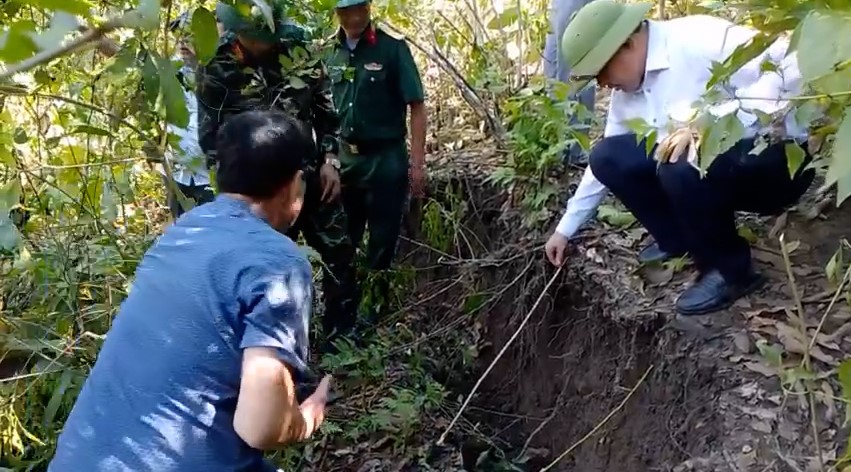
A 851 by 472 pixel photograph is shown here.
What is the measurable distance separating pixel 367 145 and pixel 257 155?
7.85ft

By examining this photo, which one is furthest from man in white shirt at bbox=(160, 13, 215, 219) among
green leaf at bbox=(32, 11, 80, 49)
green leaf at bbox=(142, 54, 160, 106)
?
green leaf at bbox=(32, 11, 80, 49)

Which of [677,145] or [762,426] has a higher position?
[677,145]

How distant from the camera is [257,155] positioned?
2.04 metres

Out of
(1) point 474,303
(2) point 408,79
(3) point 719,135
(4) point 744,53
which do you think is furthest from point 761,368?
(2) point 408,79

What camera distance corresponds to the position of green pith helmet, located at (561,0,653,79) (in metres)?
2.70

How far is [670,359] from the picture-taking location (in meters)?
2.96

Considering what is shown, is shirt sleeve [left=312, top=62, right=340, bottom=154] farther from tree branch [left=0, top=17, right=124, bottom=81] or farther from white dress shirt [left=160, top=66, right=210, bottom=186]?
tree branch [left=0, top=17, right=124, bottom=81]

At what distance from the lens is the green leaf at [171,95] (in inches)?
67.6

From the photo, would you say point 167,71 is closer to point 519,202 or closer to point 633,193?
point 633,193

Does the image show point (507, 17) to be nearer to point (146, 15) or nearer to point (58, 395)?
point (58, 395)

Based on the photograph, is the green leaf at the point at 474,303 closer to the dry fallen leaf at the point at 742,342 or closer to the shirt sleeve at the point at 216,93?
the shirt sleeve at the point at 216,93

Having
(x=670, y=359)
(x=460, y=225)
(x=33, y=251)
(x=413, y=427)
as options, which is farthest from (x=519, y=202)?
(x=33, y=251)

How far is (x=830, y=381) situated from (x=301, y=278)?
1595mm

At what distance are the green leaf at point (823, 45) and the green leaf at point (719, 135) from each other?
22.0 inches
